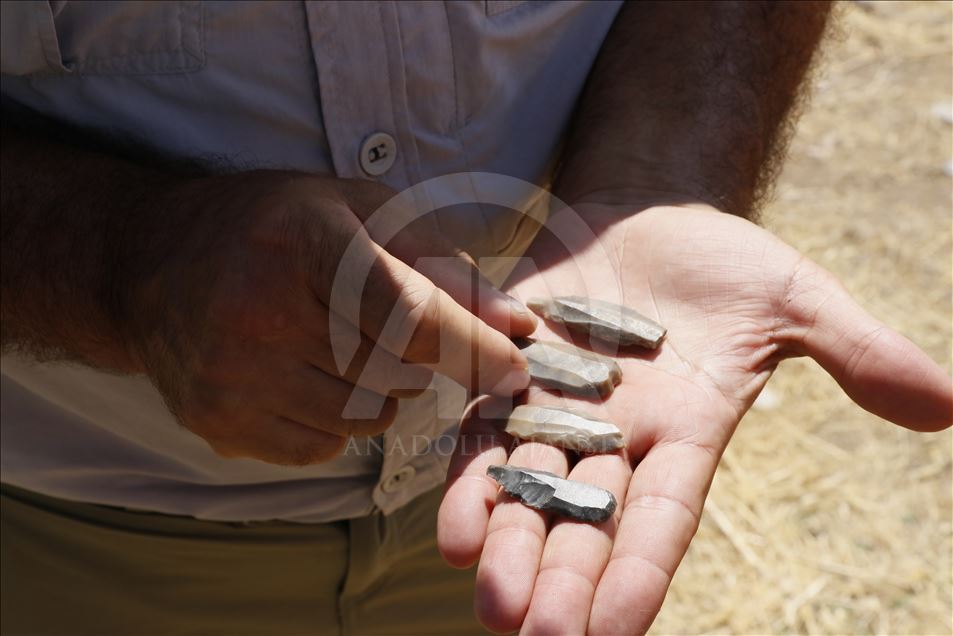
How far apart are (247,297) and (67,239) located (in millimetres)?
388

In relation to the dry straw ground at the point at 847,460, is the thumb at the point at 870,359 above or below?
above

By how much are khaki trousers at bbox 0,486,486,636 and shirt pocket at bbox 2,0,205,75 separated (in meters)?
0.78

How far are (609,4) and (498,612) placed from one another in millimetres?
1217

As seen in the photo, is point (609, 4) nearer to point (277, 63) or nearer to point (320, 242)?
point (277, 63)

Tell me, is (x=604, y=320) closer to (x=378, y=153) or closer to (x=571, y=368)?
(x=571, y=368)

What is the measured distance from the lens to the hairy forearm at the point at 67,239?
1.42 m

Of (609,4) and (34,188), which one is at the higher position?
(609,4)

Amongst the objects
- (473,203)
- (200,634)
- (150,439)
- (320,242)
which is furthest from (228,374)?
(200,634)

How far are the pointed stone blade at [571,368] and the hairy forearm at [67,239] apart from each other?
62cm

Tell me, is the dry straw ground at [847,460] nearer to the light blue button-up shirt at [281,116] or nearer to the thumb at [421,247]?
the light blue button-up shirt at [281,116]

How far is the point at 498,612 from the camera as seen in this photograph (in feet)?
3.82

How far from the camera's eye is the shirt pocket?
1.39m

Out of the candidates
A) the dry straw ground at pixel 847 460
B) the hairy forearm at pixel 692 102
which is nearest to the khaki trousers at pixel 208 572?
the hairy forearm at pixel 692 102

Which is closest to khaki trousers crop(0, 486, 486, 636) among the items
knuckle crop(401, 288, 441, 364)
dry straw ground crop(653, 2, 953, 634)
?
knuckle crop(401, 288, 441, 364)
